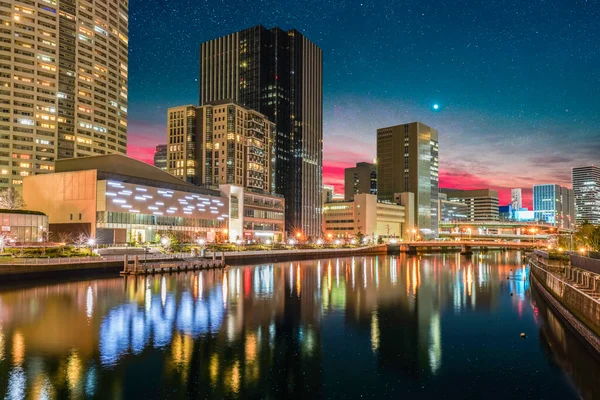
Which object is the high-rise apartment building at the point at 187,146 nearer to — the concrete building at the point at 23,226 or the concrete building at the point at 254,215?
the concrete building at the point at 254,215

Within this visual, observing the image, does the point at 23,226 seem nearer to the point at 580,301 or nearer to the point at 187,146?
the point at 187,146

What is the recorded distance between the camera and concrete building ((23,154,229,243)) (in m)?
108

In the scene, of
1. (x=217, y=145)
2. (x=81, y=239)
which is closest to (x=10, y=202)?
(x=81, y=239)

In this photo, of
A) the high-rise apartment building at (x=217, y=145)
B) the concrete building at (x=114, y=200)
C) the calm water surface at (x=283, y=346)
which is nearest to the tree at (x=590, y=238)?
the calm water surface at (x=283, y=346)

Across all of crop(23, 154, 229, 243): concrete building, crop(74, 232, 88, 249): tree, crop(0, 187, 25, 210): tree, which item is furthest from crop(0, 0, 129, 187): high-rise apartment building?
crop(74, 232, 88, 249): tree

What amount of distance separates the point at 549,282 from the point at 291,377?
37.0 metres

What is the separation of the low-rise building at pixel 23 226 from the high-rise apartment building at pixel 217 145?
7338cm

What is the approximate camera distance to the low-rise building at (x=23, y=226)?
301 feet

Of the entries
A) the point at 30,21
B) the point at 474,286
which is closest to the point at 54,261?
the point at 474,286

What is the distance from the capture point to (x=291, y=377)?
960 inches

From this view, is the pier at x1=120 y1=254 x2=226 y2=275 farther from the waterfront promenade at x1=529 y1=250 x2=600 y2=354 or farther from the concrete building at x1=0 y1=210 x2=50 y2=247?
the waterfront promenade at x1=529 y1=250 x2=600 y2=354

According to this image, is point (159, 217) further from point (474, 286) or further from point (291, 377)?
point (291, 377)

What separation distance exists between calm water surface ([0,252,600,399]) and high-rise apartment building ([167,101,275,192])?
121 meters

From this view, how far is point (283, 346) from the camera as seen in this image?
30.6 m
